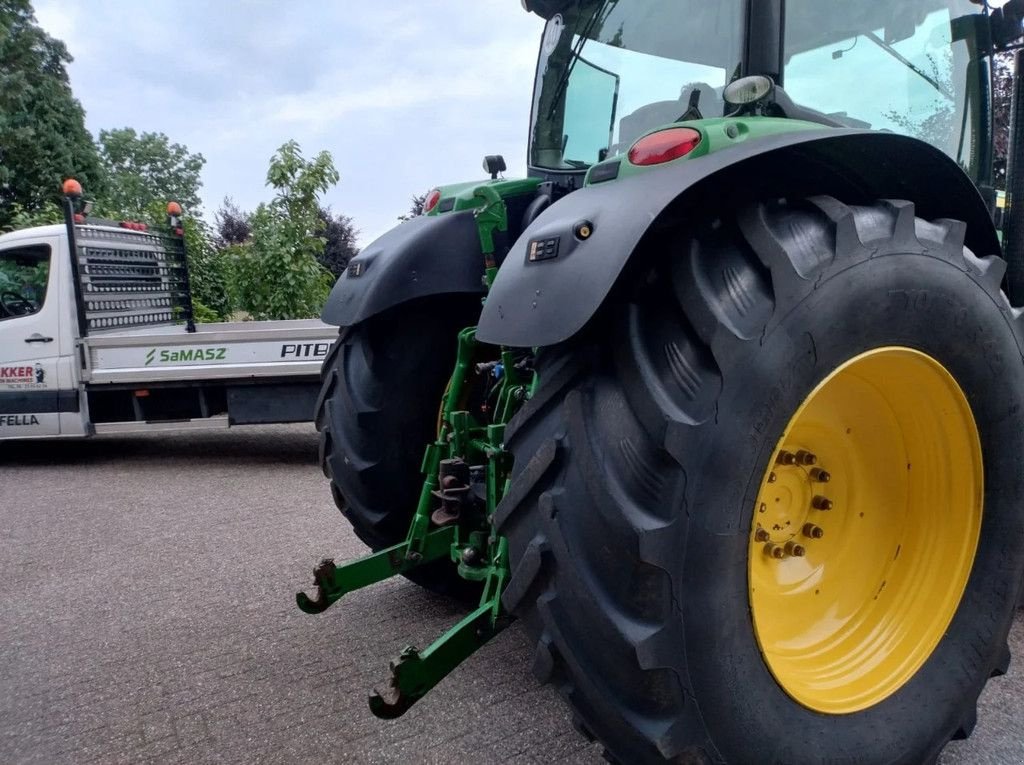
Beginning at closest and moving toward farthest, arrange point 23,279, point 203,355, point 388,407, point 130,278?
point 388,407
point 203,355
point 23,279
point 130,278

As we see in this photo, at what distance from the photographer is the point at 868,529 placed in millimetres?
1963

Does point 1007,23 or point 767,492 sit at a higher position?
point 1007,23

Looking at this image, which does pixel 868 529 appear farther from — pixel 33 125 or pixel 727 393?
pixel 33 125

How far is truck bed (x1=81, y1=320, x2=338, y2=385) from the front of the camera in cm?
600

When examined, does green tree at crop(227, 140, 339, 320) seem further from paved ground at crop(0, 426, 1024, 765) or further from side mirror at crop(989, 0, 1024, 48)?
side mirror at crop(989, 0, 1024, 48)

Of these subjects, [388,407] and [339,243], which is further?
[339,243]

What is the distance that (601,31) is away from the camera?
2.52 metres

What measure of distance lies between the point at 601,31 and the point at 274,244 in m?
7.42

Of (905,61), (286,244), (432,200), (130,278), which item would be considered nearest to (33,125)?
(286,244)

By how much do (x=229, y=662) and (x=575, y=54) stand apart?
2275 millimetres

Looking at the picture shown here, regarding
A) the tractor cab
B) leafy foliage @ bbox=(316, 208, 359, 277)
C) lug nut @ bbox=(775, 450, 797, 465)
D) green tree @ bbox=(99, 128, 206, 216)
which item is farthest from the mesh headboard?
green tree @ bbox=(99, 128, 206, 216)

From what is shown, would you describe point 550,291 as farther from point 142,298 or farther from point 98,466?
point 142,298

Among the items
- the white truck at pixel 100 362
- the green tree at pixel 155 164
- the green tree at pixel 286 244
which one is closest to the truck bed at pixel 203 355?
the white truck at pixel 100 362

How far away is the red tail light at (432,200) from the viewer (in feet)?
8.74
